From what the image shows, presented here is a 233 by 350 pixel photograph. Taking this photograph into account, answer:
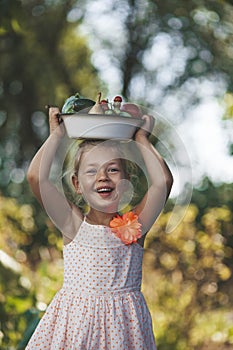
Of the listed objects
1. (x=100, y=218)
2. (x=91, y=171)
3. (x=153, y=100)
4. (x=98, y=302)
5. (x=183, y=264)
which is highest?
(x=91, y=171)

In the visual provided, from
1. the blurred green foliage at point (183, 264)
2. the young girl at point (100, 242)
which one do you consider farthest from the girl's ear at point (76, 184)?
the blurred green foliage at point (183, 264)

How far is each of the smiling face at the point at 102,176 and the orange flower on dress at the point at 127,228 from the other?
43 mm

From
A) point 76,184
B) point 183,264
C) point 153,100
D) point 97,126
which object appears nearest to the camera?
point 97,126

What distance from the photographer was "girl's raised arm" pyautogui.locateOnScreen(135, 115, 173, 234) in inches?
63.4

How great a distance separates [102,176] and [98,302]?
0.92 ft

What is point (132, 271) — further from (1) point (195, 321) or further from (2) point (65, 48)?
(2) point (65, 48)

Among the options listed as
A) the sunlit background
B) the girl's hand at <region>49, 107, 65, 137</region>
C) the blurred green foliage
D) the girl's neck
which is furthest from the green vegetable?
the sunlit background

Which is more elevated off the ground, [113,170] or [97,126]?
[97,126]

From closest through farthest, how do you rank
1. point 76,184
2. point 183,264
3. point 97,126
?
point 97,126
point 76,184
point 183,264

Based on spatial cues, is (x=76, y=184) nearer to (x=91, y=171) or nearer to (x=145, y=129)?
(x=91, y=171)

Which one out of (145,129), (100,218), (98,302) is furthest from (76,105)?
(98,302)

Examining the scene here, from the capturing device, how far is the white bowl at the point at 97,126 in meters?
1.53

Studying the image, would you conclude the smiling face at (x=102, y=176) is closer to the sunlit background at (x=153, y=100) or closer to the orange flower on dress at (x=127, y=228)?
the orange flower on dress at (x=127, y=228)

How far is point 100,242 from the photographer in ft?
5.35
